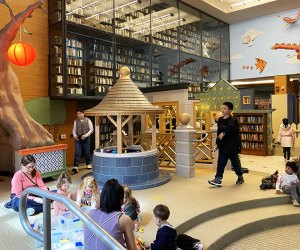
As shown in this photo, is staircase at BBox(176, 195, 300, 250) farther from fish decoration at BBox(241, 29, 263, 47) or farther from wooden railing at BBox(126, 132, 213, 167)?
fish decoration at BBox(241, 29, 263, 47)

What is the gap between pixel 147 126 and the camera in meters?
9.16

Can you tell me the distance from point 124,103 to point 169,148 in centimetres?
213

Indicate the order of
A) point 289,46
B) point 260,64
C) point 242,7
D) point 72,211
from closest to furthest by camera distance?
point 72,211
point 289,46
point 242,7
point 260,64

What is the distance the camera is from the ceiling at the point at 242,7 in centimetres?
1156

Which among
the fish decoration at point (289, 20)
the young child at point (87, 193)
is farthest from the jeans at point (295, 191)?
the fish decoration at point (289, 20)

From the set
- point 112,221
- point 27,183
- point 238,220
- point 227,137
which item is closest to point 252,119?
point 227,137

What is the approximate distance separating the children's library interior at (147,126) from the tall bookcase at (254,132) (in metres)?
0.04

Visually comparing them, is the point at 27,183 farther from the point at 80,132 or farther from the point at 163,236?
the point at 80,132

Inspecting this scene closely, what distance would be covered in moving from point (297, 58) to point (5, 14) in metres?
10.5

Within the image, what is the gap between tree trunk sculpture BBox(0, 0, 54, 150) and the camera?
5.97 meters

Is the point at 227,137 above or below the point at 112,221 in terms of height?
above

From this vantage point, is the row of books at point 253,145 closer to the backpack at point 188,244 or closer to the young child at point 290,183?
the young child at point 290,183

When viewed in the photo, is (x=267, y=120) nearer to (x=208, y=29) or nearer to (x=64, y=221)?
(x=208, y=29)

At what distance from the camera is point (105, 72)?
8.88m
